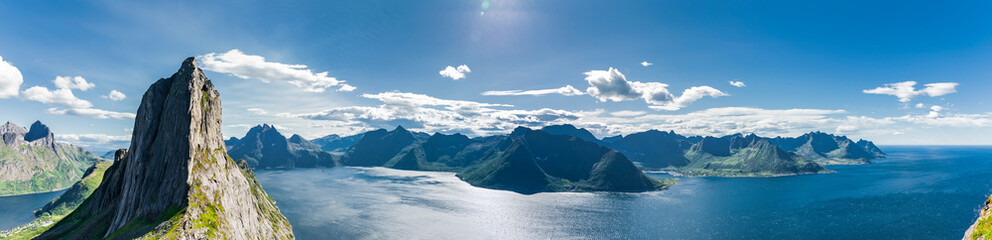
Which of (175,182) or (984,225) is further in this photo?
(175,182)

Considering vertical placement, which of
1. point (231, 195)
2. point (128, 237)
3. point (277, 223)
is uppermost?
point (231, 195)

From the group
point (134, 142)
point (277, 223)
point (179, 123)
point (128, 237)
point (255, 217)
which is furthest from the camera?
point (277, 223)

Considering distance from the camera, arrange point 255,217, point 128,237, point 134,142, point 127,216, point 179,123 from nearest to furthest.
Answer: point 128,237 < point 127,216 < point 179,123 < point 134,142 < point 255,217

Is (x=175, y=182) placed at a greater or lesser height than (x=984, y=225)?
lesser

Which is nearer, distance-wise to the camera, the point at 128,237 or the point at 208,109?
the point at 128,237

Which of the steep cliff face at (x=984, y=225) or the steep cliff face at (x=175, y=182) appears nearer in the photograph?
the steep cliff face at (x=984, y=225)

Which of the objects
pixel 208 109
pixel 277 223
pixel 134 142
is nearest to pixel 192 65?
pixel 208 109

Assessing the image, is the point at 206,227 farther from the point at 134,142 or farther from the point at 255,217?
the point at 134,142

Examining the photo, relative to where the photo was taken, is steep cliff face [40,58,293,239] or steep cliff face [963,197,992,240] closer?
steep cliff face [963,197,992,240]
